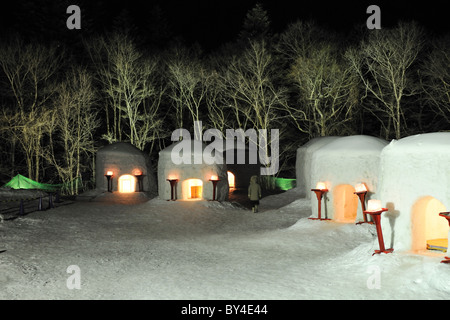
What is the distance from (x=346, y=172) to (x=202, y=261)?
658cm

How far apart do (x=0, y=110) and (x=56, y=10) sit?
543 inches

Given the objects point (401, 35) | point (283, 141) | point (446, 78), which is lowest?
point (283, 141)

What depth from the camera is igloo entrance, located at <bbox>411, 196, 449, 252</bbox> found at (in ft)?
32.3

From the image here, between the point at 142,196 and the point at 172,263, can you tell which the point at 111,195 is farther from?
the point at 172,263

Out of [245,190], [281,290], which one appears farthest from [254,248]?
[245,190]

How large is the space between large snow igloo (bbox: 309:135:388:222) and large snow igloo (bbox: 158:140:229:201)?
6124 millimetres

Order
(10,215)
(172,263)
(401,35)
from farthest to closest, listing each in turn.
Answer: (401,35) < (10,215) < (172,263)

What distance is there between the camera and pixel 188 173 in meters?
21.0

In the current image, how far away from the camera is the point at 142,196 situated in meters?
24.4

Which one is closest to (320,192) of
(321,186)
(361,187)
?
(321,186)

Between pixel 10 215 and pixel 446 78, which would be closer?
pixel 10 215

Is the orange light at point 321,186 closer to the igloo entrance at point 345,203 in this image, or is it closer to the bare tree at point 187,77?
the igloo entrance at point 345,203

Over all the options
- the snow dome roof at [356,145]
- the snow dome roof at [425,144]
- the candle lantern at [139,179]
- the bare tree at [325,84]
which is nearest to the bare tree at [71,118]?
the candle lantern at [139,179]

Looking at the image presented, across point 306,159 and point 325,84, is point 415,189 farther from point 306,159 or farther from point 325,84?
point 325,84
